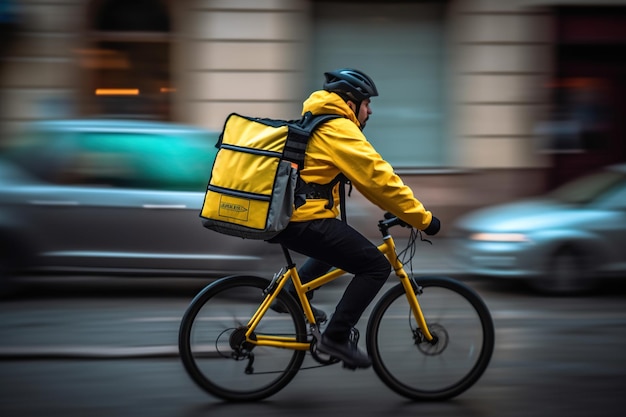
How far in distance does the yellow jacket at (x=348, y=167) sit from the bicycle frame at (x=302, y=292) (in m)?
0.29

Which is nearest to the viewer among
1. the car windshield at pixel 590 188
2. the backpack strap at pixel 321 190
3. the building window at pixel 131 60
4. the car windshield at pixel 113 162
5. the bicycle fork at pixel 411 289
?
the backpack strap at pixel 321 190

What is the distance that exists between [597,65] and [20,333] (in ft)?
33.2

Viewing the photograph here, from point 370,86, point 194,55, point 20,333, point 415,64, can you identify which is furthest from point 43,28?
point 370,86

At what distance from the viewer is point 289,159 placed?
4223 millimetres

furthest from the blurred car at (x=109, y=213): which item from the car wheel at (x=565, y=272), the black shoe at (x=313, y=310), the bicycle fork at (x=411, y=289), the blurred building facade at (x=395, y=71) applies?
the blurred building facade at (x=395, y=71)

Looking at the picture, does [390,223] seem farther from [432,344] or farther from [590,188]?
[590,188]

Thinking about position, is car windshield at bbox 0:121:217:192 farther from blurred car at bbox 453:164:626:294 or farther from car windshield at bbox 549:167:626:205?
car windshield at bbox 549:167:626:205

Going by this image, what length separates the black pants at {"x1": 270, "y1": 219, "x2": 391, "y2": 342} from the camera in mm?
4324

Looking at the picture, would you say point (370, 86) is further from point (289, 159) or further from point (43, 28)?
point (43, 28)

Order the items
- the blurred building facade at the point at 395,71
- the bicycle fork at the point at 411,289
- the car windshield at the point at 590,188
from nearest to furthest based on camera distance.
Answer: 1. the bicycle fork at the point at 411,289
2. the car windshield at the point at 590,188
3. the blurred building facade at the point at 395,71

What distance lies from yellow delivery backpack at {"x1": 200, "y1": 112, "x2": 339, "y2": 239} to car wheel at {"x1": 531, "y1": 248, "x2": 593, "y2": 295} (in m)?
4.46

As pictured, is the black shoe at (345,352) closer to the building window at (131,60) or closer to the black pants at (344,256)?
the black pants at (344,256)

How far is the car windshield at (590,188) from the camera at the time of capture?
853 cm

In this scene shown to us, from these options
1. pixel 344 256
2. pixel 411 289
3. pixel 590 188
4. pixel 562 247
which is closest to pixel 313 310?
pixel 344 256
